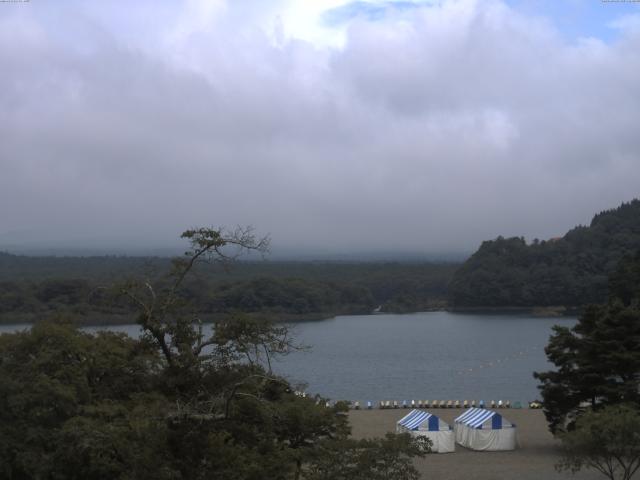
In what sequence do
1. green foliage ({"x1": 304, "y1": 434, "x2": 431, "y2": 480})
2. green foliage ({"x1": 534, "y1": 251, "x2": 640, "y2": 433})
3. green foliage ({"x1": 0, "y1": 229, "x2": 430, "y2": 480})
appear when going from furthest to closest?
green foliage ({"x1": 534, "y1": 251, "x2": 640, "y2": 433}), green foliage ({"x1": 304, "y1": 434, "x2": 431, "y2": 480}), green foliage ({"x1": 0, "y1": 229, "x2": 430, "y2": 480})

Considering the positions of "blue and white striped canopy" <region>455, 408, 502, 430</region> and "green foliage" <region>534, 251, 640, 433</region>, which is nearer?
"green foliage" <region>534, 251, 640, 433</region>

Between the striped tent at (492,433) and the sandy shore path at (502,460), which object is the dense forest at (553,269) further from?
the striped tent at (492,433)

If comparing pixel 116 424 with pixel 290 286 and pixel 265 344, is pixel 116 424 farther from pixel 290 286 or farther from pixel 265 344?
pixel 290 286

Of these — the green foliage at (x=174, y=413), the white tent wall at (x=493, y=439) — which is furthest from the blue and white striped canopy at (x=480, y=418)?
the green foliage at (x=174, y=413)

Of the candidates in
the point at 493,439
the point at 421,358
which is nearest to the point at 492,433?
the point at 493,439

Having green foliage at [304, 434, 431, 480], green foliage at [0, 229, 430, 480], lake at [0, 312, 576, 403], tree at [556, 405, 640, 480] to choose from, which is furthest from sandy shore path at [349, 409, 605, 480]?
green foliage at [304, 434, 431, 480]

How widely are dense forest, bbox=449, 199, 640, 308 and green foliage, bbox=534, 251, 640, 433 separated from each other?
50.5m

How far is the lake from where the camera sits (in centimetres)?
3142

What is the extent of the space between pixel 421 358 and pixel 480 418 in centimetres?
2295

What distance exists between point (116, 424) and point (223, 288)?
158ft

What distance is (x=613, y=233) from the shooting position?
2990 inches

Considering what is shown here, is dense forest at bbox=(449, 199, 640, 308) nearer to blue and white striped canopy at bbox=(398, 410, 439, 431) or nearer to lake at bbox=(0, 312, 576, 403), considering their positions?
lake at bbox=(0, 312, 576, 403)

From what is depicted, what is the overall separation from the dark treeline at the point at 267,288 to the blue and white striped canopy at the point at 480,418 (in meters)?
9.01

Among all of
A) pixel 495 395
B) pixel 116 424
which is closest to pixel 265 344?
pixel 116 424
